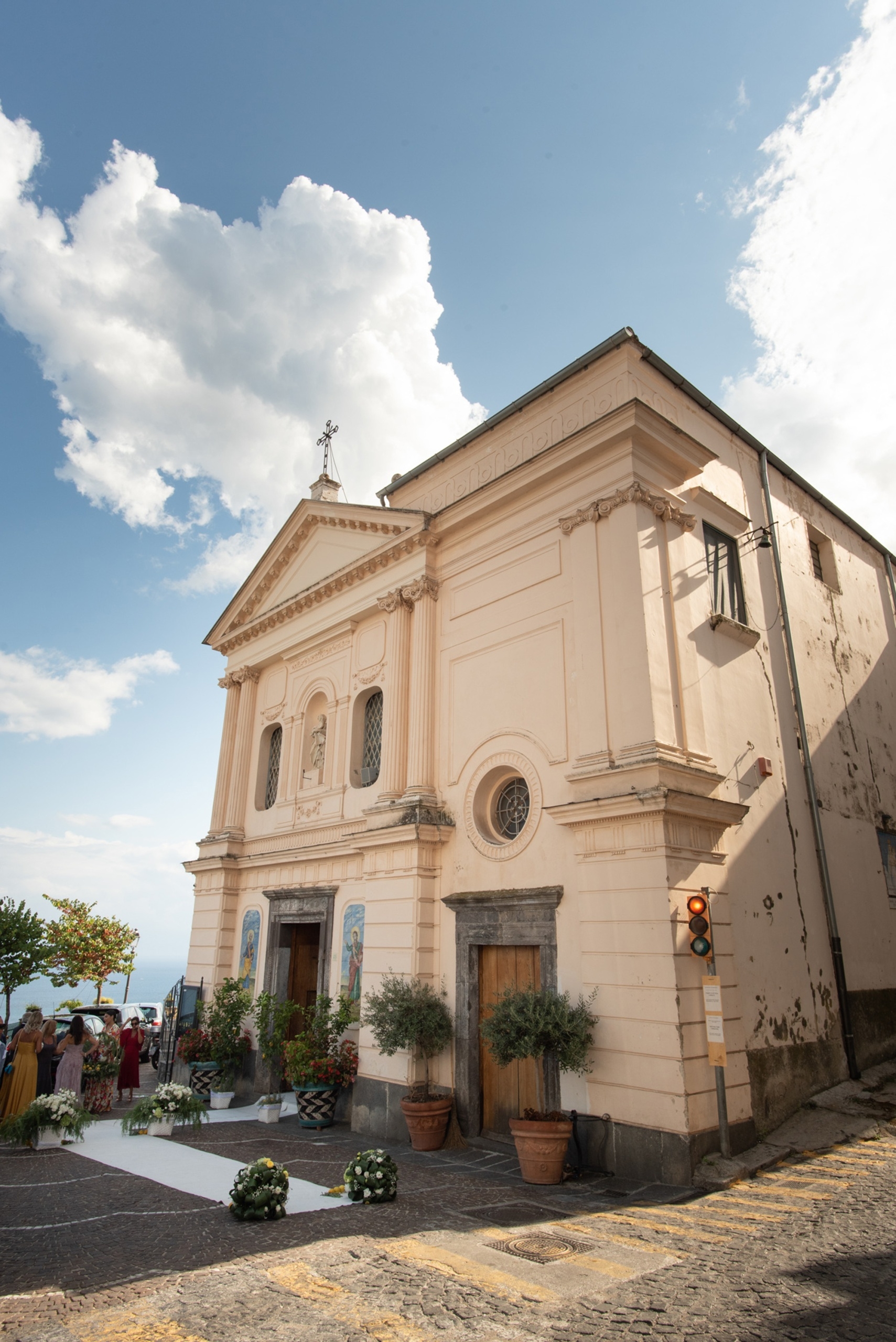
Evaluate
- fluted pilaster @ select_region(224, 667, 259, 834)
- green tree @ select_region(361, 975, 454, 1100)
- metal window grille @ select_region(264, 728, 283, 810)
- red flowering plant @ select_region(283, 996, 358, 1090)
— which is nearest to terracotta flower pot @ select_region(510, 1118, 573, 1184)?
green tree @ select_region(361, 975, 454, 1100)

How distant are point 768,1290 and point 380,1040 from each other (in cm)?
671

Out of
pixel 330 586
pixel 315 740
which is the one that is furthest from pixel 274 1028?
pixel 330 586

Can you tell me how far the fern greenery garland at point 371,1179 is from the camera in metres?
7.42

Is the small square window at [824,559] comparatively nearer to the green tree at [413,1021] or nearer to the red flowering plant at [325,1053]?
the green tree at [413,1021]

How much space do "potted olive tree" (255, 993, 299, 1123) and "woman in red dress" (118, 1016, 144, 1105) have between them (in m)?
2.79

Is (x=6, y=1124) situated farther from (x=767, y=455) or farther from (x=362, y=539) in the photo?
(x=767, y=455)

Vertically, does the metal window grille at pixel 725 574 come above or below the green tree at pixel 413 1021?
above

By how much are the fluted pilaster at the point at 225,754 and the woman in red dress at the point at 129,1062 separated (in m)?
4.27

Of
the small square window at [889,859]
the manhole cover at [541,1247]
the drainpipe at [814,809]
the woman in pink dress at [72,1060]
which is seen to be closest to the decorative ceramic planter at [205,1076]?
the woman in pink dress at [72,1060]

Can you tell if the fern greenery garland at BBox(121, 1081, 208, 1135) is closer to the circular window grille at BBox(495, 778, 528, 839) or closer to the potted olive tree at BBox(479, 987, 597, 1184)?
the potted olive tree at BBox(479, 987, 597, 1184)

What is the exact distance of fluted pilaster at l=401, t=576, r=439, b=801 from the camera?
12.6 m

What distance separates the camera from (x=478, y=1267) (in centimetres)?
573

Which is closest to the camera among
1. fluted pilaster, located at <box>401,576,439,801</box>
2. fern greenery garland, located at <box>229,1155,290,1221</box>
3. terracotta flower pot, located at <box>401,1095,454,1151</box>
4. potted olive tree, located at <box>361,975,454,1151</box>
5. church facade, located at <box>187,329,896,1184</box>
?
fern greenery garland, located at <box>229,1155,290,1221</box>

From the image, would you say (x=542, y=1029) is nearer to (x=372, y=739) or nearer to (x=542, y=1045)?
(x=542, y=1045)
